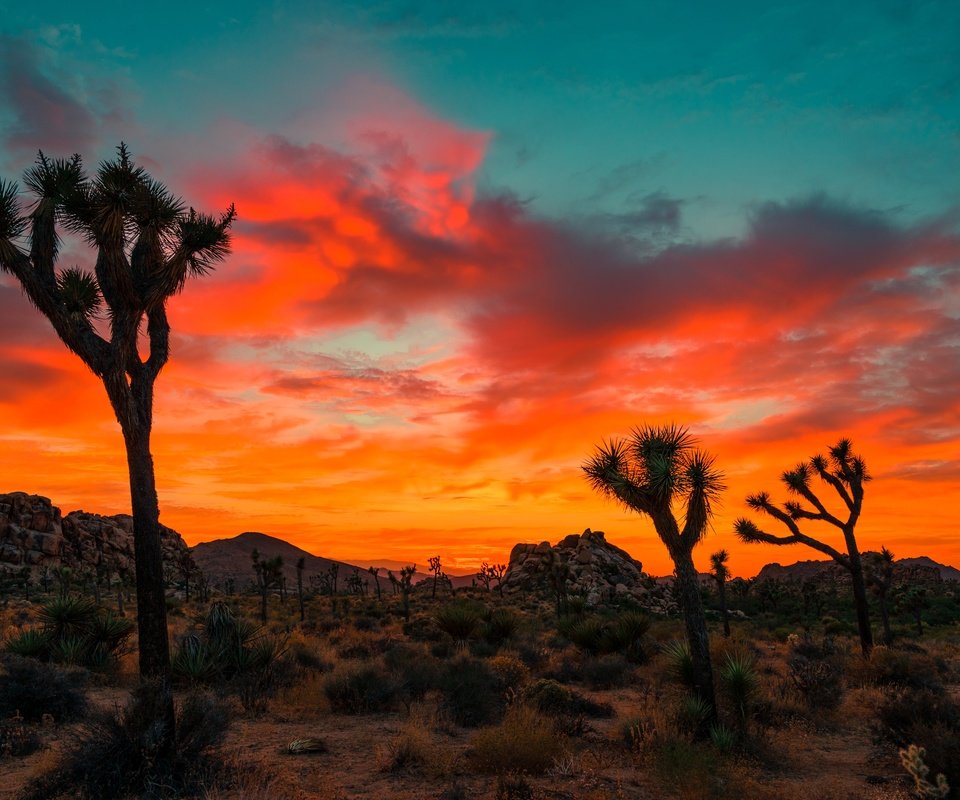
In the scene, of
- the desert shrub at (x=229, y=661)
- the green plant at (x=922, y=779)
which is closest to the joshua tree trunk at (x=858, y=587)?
the green plant at (x=922, y=779)

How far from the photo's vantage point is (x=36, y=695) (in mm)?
11320

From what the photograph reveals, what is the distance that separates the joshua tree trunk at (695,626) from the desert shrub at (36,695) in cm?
1111

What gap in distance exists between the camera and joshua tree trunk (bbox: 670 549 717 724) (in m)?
11.6

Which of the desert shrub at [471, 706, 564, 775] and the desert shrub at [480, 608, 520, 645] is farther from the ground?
the desert shrub at [480, 608, 520, 645]

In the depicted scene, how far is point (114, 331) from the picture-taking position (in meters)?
11.8

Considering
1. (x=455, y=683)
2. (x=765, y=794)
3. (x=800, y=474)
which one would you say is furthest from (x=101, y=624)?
(x=800, y=474)

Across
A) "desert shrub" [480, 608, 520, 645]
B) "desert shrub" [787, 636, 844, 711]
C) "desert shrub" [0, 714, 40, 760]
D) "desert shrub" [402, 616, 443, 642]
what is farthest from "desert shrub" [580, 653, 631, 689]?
"desert shrub" [0, 714, 40, 760]

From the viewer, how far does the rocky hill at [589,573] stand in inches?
2445

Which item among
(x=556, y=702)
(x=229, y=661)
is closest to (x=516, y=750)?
(x=556, y=702)

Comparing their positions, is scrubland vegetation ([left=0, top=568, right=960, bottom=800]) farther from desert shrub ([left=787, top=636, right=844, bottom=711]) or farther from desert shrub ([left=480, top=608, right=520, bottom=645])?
desert shrub ([left=480, top=608, right=520, bottom=645])

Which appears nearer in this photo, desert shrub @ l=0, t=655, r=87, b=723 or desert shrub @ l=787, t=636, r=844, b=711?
desert shrub @ l=0, t=655, r=87, b=723

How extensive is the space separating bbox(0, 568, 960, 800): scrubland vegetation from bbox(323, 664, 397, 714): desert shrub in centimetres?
4

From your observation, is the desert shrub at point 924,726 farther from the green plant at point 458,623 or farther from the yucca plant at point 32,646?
the yucca plant at point 32,646

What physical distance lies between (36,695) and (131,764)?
5.06 meters
